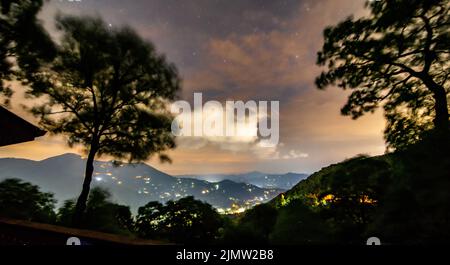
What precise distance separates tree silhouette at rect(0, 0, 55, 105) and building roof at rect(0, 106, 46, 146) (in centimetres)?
561

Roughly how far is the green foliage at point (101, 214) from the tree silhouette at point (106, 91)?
1.85ft

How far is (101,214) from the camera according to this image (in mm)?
10656

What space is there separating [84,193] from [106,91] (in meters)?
5.45

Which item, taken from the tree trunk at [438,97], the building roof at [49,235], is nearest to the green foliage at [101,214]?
the building roof at [49,235]

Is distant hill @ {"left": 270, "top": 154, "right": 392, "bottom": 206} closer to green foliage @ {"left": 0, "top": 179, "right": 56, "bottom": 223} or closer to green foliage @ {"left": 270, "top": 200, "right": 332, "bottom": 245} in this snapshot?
green foliage @ {"left": 270, "top": 200, "right": 332, "bottom": 245}

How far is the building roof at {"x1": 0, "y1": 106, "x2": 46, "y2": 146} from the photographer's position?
223 inches

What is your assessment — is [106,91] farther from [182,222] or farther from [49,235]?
[49,235]

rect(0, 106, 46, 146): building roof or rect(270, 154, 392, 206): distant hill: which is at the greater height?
rect(0, 106, 46, 146): building roof

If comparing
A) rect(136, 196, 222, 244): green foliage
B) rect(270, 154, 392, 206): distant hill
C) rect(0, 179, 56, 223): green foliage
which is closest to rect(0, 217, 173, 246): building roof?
rect(270, 154, 392, 206): distant hill

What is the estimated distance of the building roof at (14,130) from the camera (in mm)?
5676

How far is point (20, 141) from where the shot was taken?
6324 millimetres

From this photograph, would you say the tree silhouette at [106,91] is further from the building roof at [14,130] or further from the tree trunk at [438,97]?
the tree trunk at [438,97]

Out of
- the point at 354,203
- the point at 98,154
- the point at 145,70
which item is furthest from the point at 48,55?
the point at 354,203
